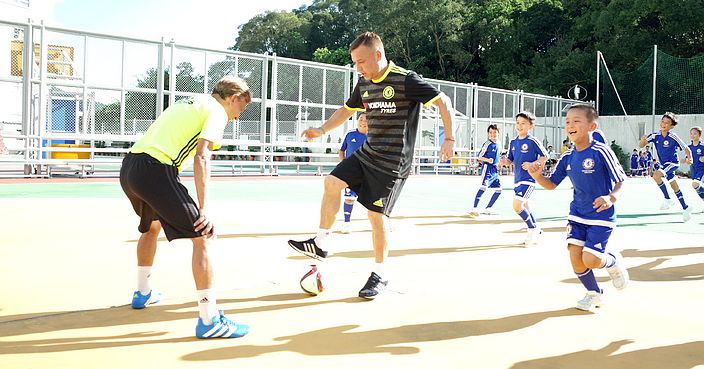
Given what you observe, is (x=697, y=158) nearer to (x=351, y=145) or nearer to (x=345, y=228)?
(x=351, y=145)

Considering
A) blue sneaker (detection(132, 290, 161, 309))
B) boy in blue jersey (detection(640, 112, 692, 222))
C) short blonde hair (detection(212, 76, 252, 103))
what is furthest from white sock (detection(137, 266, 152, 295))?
boy in blue jersey (detection(640, 112, 692, 222))

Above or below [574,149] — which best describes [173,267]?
below

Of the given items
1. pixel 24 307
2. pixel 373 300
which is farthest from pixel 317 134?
pixel 24 307

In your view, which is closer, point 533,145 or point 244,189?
point 533,145

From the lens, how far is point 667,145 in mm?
13609

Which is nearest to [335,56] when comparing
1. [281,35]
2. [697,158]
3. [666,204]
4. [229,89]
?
[281,35]

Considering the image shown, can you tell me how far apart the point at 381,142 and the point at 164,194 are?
6.41 ft

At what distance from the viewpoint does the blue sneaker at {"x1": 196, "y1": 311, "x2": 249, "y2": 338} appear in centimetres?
390

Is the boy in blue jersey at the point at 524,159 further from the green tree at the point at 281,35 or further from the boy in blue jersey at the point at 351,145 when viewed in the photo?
the green tree at the point at 281,35

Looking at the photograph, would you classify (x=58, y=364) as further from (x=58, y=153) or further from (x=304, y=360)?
(x=58, y=153)

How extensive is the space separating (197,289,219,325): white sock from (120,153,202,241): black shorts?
0.35 m

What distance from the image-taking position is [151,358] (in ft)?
11.6

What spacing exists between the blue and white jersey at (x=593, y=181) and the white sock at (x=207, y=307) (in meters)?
2.87

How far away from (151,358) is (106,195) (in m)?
11.9
